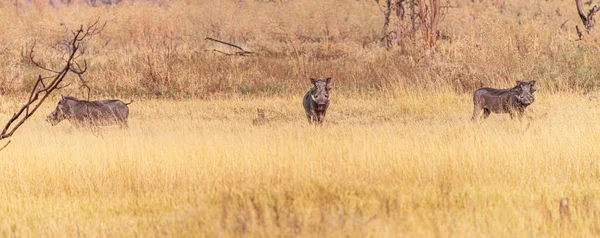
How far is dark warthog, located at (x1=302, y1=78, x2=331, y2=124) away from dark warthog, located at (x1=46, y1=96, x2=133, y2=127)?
7.63 feet

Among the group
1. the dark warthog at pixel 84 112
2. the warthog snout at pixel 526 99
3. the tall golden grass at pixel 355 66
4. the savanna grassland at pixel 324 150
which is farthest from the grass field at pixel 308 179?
the tall golden grass at pixel 355 66

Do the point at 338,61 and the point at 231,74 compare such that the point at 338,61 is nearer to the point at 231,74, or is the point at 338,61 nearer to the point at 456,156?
the point at 231,74

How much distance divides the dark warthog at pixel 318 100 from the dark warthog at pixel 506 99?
1.89 meters

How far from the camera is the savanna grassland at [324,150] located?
505 centimetres

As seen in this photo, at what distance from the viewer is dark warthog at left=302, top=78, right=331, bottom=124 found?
959 centimetres

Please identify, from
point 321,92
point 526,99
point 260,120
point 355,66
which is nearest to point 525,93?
point 526,99

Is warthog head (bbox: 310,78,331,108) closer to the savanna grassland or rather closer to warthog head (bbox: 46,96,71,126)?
the savanna grassland

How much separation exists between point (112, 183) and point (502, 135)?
157 inches

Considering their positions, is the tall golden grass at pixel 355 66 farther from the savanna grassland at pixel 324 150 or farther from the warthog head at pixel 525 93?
the warthog head at pixel 525 93

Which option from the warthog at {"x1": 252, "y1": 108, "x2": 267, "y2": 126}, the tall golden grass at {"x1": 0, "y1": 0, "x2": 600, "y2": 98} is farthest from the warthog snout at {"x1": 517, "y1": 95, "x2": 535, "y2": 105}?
the tall golden grass at {"x1": 0, "y1": 0, "x2": 600, "y2": 98}

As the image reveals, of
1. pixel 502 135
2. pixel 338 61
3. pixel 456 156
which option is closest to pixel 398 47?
pixel 338 61

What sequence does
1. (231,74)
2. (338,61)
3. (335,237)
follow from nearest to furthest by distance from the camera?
1. (335,237)
2. (231,74)
3. (338,61)

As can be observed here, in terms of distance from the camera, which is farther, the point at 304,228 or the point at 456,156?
the point at 456,156

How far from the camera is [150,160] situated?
736 centimetres
